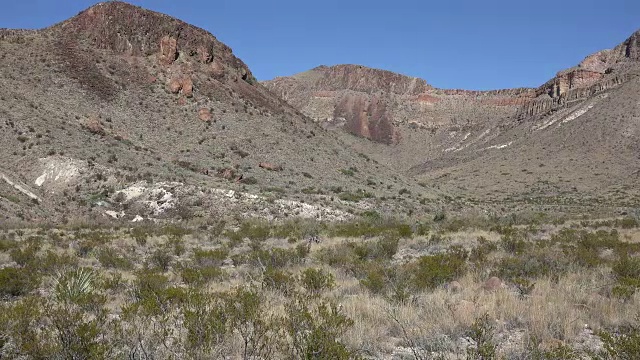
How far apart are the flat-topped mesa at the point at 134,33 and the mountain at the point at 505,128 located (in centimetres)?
3388

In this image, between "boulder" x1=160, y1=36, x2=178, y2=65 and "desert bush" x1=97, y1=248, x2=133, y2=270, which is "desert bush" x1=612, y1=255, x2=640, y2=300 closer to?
"desert bush" x1=97, y1=248, x2=133, y2=270

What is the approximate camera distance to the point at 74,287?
7.51m

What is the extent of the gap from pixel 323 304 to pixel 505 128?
107 metres

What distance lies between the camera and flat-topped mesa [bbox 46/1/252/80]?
151 feet

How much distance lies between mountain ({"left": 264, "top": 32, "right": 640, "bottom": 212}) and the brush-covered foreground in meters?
37.2

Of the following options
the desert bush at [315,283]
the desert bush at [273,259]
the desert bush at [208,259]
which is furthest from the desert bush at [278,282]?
the desert bush at [208,259]

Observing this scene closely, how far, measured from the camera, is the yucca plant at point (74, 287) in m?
6.69

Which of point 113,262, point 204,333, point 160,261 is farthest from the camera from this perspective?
point 160,261

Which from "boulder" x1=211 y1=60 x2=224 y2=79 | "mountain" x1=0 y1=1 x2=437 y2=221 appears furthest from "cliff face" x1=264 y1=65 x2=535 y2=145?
"boulder" x1=211 y1=60 x2=224 y2=79

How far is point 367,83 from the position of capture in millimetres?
135000

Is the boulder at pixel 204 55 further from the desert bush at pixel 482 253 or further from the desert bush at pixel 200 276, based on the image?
the desert bush at pixel 200 276

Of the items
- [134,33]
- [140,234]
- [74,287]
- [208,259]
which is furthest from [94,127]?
[74,287]

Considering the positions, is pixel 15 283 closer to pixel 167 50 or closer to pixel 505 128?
pixel 167 50

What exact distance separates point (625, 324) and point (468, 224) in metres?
17.4
